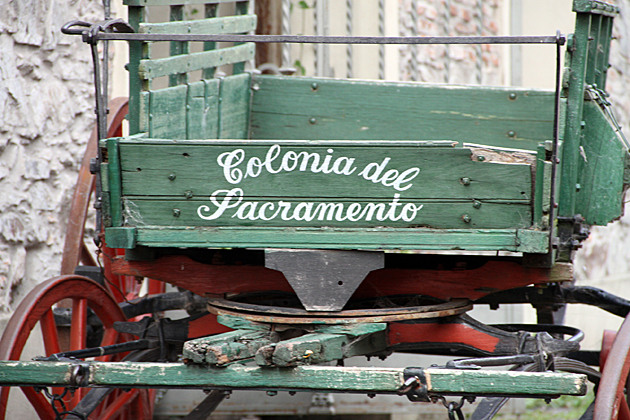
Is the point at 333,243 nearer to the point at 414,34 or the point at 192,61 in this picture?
the point at 192,61

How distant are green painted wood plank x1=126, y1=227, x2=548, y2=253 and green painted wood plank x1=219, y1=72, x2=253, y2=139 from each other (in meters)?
1.13

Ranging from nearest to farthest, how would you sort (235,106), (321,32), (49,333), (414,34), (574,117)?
(574,117)
(49,333)
(235,106)
(321,32)
(414,34)

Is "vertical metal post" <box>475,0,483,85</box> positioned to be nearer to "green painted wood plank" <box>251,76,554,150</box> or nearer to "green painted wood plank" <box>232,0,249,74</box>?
"green painted wood plank" <box>251,76,554,150</box>

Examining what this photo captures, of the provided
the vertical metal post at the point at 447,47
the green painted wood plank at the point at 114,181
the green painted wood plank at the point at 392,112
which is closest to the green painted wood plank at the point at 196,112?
the green painted wood plank at the point at 392,112

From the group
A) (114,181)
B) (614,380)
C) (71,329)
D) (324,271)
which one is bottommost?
(71,329)

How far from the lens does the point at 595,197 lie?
2748mm

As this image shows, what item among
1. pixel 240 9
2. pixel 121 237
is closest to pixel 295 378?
pixel 121 237

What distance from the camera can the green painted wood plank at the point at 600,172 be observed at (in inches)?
107

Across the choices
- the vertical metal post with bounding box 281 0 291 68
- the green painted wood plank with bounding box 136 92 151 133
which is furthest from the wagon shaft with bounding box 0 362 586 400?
the vertical metal post with bounding box 281 0 291 68

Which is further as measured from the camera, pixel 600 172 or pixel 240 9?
pixel 240 9

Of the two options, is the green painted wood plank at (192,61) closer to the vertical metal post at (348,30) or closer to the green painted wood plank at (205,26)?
the green painted wood plank at (205,26)

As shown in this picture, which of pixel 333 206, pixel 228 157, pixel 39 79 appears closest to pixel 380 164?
pixel 333 206

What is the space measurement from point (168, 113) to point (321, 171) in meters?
0.85

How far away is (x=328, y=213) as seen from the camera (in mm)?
2441
